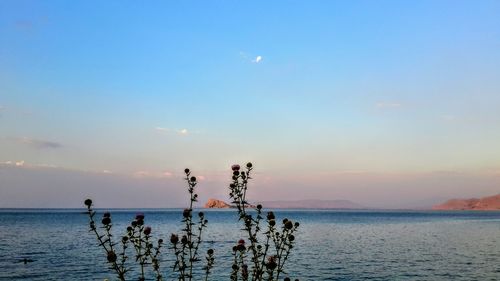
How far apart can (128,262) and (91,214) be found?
3381 centimetres

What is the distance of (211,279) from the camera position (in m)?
31.2

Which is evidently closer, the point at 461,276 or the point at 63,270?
the point at 461,276

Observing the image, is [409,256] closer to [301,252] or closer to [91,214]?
[301,252]

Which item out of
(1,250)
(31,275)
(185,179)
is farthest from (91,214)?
(1,250)

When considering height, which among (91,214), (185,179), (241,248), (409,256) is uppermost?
(185,179)

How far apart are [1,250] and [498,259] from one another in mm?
49099

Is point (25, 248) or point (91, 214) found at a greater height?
point (91, 214)

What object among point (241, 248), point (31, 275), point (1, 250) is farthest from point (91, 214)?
point (1, 250)

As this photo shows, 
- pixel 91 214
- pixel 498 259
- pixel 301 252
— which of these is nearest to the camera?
pixel 91 214

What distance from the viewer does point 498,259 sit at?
43.1 metres

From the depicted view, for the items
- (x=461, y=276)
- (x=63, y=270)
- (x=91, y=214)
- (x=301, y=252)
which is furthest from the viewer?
(x=301, y=252)

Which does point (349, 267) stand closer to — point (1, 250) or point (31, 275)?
point (31, 275)

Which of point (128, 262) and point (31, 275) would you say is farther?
point (128, 262)

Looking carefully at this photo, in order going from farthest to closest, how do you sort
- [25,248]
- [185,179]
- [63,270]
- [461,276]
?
[25,248]
[63,270]
[461,276]
[185,179]
